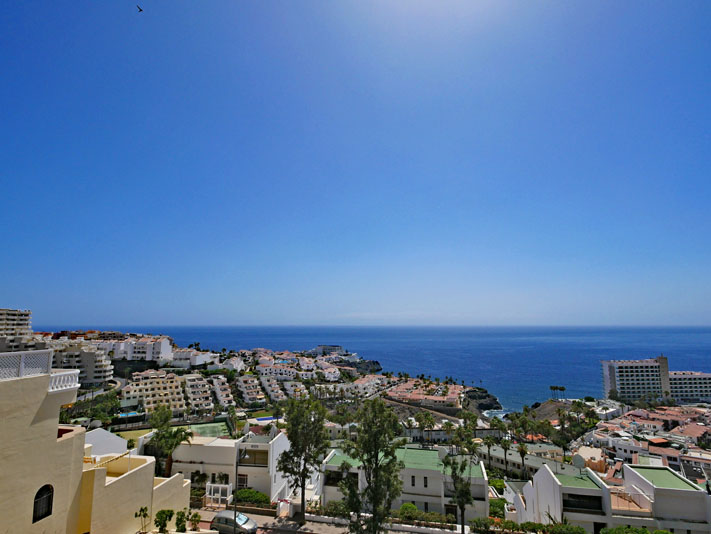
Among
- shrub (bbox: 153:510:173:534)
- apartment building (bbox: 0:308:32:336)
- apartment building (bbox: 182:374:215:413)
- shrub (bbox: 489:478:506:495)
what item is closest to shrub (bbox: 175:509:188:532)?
shrub (bbox: 153:510:173:534)

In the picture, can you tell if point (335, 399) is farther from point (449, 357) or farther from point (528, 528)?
point (449, 357)

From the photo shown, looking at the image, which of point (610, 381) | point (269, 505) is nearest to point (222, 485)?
point (269, 505)

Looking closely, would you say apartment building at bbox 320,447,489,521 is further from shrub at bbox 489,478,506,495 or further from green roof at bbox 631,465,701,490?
shrub at bbox 489,478,506,495

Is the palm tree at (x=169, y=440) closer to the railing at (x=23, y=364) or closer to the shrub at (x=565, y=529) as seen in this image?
the railing at (x=23, y=364)

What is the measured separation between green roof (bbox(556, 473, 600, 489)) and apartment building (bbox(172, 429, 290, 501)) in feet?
51.0

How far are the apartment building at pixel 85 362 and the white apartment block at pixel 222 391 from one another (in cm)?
2081

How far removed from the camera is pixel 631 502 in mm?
17500

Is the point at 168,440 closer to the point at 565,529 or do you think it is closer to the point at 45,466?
the point at 45,466

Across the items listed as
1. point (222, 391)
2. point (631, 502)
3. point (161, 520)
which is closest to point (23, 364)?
point (161, 520)

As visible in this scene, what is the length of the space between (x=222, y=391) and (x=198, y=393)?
4931mm

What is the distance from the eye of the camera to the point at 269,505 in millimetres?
20625

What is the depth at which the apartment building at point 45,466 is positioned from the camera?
24.3 ft

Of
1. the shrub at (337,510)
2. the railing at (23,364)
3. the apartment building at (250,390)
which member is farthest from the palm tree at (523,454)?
the apartment building at (250,390)

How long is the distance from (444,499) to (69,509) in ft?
68.3
